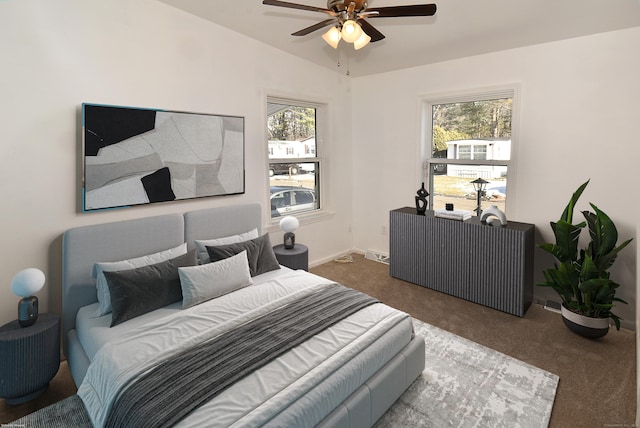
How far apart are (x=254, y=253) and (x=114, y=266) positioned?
1043mm

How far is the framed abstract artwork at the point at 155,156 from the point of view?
2627 millimetres

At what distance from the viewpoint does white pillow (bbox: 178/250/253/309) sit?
248cm

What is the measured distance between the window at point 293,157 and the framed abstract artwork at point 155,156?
58cm

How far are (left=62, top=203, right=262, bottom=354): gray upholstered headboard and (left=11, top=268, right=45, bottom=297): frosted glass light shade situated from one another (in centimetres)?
23

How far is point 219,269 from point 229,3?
2.19m

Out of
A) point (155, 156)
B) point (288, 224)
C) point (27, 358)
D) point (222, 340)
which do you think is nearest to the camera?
point (222, 340)

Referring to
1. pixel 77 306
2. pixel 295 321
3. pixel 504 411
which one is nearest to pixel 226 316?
pixel 295 321

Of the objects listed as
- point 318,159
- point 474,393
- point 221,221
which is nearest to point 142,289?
point 221,221

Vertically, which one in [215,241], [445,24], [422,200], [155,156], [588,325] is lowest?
[588,325]

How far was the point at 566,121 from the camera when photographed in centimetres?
318

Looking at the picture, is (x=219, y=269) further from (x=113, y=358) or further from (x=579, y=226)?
(x=579, y=226)

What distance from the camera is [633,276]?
116 inches

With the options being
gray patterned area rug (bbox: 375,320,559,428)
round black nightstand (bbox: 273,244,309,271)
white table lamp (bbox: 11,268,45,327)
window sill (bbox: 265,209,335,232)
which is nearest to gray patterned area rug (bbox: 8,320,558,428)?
gray patterned area rug (bbox: 375,320,559,428)

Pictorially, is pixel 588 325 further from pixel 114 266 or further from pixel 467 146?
pixel 114 266
